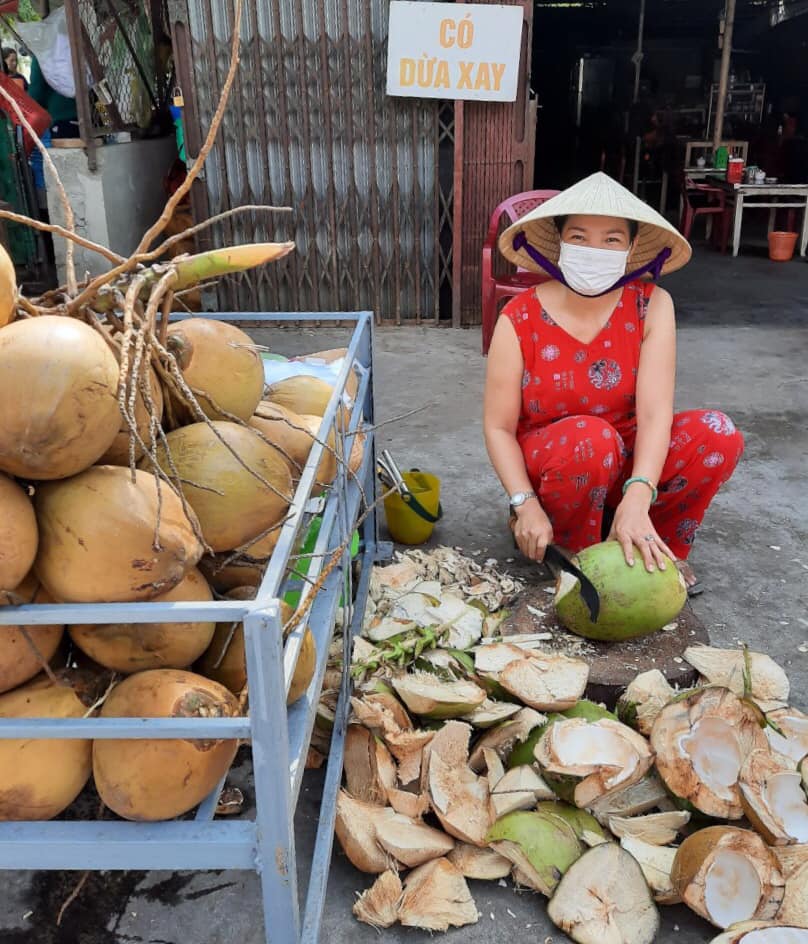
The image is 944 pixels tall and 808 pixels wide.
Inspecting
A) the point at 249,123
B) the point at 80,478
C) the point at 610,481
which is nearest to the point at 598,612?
the point at 610,481

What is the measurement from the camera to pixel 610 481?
A: 2.48 meters

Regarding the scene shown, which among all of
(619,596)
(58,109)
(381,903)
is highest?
(58,109)

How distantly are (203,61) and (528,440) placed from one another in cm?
436

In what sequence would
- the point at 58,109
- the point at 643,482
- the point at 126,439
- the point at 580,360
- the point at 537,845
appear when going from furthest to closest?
the point at 58,109, the point at 580,360, the point at 643,482, the point at 537,845, the point at 126,439

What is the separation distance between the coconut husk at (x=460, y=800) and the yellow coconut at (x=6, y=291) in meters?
1.20

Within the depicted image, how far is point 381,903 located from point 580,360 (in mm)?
1581

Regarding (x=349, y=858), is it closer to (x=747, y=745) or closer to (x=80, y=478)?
(x=747, y=745)

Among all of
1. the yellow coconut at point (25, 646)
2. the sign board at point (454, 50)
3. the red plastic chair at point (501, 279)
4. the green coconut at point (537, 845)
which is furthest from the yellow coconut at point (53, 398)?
the sign board at point (454, 50)

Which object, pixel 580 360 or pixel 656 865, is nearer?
pixel 656 865

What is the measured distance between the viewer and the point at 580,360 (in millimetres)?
2520

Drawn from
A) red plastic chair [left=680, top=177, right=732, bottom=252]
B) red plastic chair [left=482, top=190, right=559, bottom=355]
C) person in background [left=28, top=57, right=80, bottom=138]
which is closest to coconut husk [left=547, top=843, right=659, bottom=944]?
red plastic chair [left=482, top=190, right=559, bottom=355]

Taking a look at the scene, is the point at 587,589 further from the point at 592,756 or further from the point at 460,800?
the point at 460,800

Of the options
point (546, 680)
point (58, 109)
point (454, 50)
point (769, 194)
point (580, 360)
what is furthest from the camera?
point (769, 194)

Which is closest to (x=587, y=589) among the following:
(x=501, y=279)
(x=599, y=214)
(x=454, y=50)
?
(x=599, y=214)
